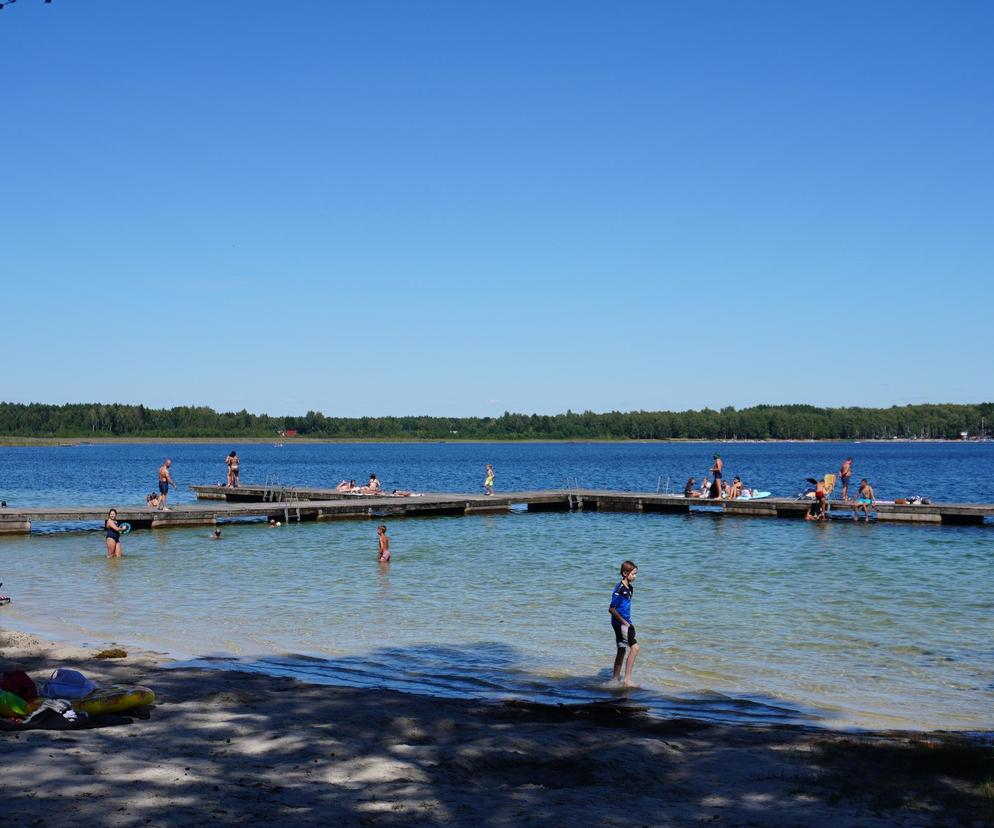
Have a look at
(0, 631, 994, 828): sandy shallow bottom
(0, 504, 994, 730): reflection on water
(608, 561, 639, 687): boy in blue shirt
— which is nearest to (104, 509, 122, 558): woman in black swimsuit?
(0, 504, 994, 730): reflection on water

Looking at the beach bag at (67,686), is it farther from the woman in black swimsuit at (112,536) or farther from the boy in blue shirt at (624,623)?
the woman in black swimsuit at (112,536)

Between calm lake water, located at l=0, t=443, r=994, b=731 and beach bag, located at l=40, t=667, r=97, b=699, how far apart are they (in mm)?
3704

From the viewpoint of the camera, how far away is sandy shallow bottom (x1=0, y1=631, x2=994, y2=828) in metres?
7.89

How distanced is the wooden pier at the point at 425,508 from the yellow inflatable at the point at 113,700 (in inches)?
1053

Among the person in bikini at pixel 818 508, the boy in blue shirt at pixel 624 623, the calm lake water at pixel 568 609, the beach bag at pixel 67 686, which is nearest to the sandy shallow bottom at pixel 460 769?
the beach bag at pixel 67 686

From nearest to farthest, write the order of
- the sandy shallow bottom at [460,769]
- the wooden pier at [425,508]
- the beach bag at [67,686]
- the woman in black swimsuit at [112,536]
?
the sandy shallow bottom at [460,769] < the beach bag at [67,686] < the woman in black swimsuit at [112,536] < the wooden pier at [425,508]

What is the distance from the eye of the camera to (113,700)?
10859 mm

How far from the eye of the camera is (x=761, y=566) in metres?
27.4

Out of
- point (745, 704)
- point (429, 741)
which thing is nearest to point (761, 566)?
point (745, 704)

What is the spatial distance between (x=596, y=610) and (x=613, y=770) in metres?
10.9

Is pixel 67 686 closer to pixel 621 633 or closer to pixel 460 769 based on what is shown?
pixel 460 769

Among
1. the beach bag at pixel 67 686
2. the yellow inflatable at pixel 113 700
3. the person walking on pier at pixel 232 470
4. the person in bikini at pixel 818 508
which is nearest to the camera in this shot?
the yellow inflatable at pixel 113 700

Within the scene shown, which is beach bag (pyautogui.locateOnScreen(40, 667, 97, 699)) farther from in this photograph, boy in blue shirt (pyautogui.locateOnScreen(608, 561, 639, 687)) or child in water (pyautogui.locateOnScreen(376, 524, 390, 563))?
child in water (pyautogui.locateOnScreen(376, 524, 390, 563))

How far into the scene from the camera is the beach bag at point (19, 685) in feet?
35.1
